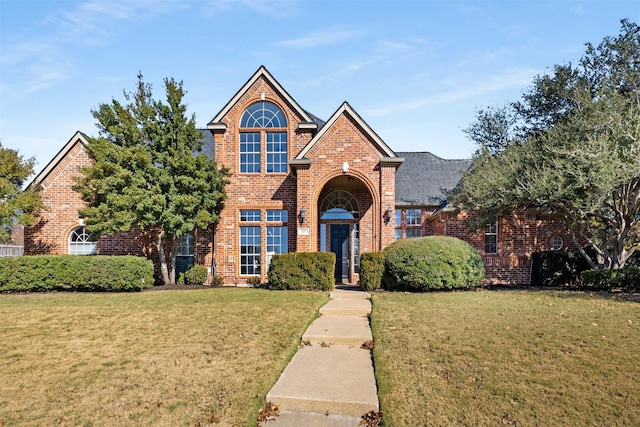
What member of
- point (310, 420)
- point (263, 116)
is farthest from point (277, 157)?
point (310, 420)

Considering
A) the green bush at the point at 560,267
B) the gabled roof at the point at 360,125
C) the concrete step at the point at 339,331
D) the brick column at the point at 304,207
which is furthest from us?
the green bush at the point at 560,267

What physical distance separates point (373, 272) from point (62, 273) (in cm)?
1029

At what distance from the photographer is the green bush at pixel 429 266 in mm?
12711

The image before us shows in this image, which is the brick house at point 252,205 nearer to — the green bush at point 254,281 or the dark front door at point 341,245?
the dark front door at point 341,245

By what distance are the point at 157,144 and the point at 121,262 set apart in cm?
453

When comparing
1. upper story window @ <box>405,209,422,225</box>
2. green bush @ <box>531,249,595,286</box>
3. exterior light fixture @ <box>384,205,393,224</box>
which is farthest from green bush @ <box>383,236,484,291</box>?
upper story window @ <box>405,209,422,225</box>

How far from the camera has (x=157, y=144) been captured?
15.5m

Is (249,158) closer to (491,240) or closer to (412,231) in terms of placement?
(412,231)

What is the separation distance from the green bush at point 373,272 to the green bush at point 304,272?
1.06 meters

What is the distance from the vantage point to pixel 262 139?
17.5m

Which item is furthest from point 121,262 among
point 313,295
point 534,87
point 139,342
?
point 534,87

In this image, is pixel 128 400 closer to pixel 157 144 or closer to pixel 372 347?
pixel 372 347

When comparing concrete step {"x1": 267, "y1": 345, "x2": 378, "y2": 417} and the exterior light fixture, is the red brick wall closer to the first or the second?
the exterior light fixture

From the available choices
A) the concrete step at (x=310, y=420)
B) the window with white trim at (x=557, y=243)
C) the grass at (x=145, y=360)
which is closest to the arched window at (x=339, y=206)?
the grass at (x=145, y=360)
